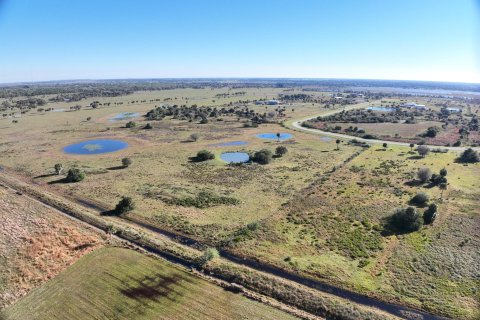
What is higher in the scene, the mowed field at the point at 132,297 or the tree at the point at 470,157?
the tree at the point at 470,157

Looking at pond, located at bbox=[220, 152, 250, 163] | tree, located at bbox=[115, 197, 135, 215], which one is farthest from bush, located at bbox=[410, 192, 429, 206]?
tree, located at bbox=[115, 197, 135, 215]

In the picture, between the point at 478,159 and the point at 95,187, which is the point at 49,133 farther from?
the point at 478,159

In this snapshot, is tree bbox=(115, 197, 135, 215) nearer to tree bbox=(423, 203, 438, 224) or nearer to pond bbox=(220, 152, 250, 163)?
pond bbox=(220, 152, 250, 163)

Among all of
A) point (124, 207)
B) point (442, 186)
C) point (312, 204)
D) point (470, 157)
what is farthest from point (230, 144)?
point (470, 157)

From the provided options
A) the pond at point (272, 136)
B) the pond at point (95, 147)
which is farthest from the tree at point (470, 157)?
the pond at point (95, 147)

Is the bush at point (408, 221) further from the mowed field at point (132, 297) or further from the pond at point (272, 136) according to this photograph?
the pond at point (272, 136)

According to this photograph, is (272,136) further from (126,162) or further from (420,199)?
(420,199)

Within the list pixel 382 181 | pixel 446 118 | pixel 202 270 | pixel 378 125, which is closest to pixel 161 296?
pixel 202 270
